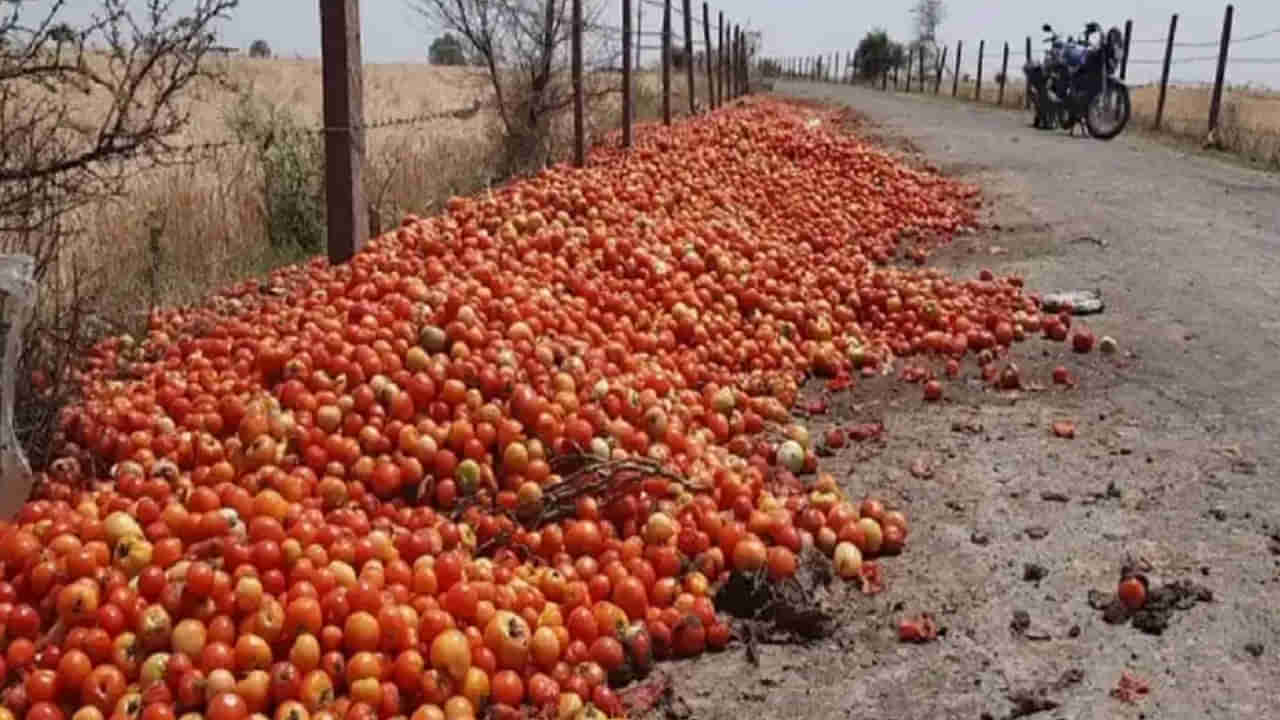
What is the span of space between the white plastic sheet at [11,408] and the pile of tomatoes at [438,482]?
0.11 m

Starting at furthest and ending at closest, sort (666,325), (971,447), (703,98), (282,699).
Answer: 1. (703,98)
2. (666,325)
3. (971,447)
4. (282,699)

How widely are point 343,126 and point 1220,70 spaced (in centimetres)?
1710

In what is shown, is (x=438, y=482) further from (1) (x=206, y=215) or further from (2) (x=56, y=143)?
(1) (x=206, y=215)

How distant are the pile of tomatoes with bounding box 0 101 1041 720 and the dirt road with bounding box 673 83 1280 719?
0.92ft

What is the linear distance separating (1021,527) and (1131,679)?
106 cm

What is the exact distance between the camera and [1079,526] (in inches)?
164

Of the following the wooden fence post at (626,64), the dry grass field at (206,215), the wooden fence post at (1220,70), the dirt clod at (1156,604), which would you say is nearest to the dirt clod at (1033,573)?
the dirt clod at (1156,604)

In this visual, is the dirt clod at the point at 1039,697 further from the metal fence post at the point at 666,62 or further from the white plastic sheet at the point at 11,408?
the metal fence post at the point at 666,62

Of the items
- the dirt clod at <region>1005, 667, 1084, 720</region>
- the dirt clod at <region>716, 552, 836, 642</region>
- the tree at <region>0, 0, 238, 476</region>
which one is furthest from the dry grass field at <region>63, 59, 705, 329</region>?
the dirt clod at <region>1005, 667, 1084, 720</region>

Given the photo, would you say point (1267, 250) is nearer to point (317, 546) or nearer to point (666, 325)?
point (666, 325)

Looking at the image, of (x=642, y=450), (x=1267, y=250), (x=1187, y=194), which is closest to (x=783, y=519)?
(x=642, y=450)

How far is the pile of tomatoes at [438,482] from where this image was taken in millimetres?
3049

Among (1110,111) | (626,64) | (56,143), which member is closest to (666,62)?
(626,64)

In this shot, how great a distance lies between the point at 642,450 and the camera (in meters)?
4.40
